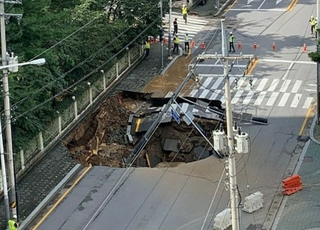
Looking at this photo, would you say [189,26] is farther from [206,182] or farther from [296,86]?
[206,182]

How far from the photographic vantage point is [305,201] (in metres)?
29.0

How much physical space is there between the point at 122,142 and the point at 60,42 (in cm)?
579

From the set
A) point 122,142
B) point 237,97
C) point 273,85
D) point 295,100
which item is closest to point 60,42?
point 122,142

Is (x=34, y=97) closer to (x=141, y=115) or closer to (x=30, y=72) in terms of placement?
(x=30, y=72)

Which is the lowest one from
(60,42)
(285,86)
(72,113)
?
(285,86)

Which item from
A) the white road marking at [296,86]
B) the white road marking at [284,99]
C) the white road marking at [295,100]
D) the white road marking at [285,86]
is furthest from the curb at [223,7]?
the white road marking at [295,100]

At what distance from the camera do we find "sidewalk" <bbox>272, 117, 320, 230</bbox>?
89.3 ft

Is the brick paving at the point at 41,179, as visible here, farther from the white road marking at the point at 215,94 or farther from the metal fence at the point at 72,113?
the white road marking at the point at 215,94

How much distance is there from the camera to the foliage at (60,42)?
102 feet

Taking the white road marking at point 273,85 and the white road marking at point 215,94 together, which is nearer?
the white road marking at point 215,94

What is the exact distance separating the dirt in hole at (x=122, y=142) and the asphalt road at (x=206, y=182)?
1824 millimetres

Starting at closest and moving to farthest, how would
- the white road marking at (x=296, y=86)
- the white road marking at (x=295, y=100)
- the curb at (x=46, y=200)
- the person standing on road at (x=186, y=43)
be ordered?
the curb at (x=46, y=200) → the white road marking at (x=295, y=100) → the white road marking at (x=296, y=86) → the person standing on road at (x=186, y=43)

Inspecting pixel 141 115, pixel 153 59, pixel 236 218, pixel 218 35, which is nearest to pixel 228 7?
pixel 218 35

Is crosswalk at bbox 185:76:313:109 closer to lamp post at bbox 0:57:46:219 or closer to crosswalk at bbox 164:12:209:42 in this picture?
crosswalk at bbox 164:12:209:42
